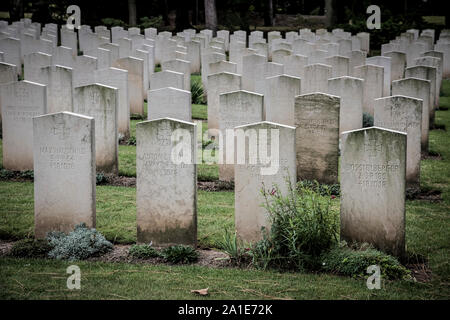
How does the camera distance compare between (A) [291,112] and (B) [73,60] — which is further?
(B) [73,60]

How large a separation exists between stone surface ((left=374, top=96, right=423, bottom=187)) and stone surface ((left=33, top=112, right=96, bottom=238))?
16.1 feet

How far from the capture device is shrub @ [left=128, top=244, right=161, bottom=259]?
23.3ft

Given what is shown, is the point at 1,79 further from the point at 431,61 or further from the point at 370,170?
the point at 431,61

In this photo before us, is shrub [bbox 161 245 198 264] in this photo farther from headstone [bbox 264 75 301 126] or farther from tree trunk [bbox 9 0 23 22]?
tree trunk [bbox 9 0 23 22]

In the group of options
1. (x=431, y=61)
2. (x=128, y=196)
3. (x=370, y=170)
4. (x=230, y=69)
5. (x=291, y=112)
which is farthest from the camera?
(x=431, y=61)

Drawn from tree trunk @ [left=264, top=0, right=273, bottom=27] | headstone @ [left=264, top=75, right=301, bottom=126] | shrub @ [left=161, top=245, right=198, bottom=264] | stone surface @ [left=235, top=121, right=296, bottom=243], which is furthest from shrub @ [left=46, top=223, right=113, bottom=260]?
tree trunk @ [left=264, top=0, right=273, bottom=27]

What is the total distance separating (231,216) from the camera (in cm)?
849

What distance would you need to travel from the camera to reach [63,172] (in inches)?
294

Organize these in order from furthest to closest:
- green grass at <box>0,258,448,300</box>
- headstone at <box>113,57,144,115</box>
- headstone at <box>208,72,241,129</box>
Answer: headstone at <box>113,57,144,115</box>
headstone at <box>208,72,241,129</box>
green grass at <box>0,258,448,300</box>

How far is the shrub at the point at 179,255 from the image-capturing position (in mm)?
6967

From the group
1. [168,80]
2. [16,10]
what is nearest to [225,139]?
[168,80]
